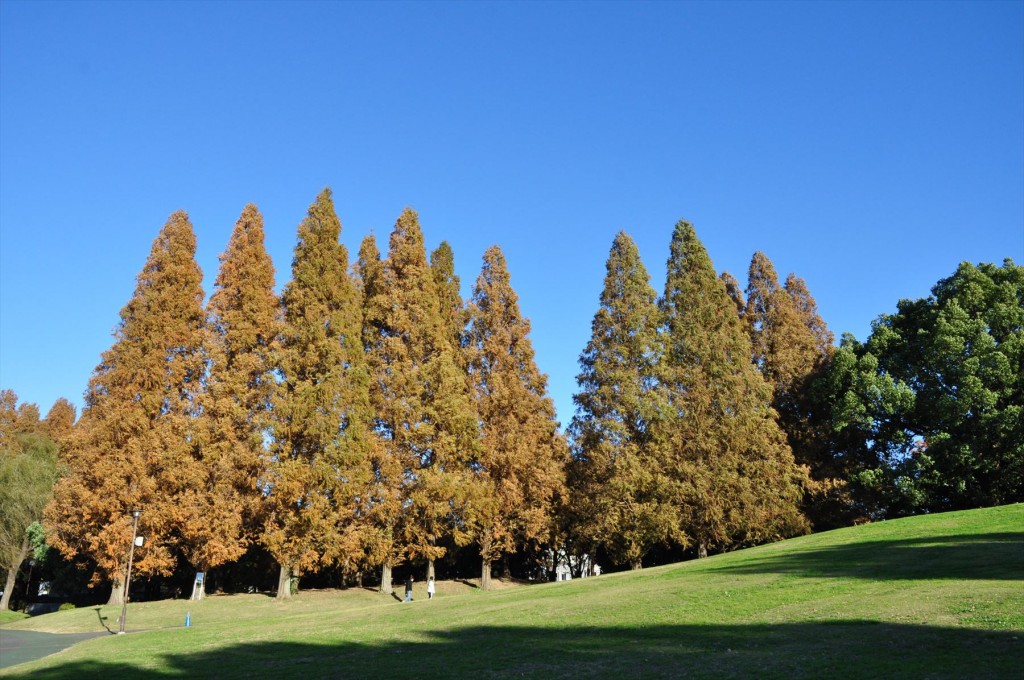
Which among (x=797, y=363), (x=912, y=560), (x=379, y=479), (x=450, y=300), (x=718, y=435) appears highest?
(x=450, y=300)

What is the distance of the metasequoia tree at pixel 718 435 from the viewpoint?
36156mm

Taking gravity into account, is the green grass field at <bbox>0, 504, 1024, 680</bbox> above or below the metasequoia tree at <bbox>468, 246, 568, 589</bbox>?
below

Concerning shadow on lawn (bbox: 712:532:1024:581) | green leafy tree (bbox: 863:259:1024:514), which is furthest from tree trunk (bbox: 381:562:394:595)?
green leafy tree (bbox: 863:259:1024:514)

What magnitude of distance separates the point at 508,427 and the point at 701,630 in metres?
24.8

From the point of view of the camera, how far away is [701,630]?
1323cm

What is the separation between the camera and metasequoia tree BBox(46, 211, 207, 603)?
33.9 metres

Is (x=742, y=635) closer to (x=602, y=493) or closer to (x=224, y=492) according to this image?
(x=602, y=493)

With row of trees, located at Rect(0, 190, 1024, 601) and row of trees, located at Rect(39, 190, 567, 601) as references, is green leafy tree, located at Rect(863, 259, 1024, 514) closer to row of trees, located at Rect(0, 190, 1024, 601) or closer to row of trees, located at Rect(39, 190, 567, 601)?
row of trees, located at Rect(0, 190, 1024, 601)

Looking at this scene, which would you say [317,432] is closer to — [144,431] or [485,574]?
[144,431]

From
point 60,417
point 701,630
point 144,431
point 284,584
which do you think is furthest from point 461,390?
point 60,417

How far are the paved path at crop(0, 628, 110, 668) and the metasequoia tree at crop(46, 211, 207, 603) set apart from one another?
518 cm

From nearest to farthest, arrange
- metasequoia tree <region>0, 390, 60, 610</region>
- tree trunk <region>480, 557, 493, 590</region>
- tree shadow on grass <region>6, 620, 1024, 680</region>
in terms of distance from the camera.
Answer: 1. tree shadow on grass <region>6, 620, 1024, 680</region>
2. tree trunk <region>480, 557, 493, 590</region>
3. metasequoia tree <region>0, 390, 60, 610</region>

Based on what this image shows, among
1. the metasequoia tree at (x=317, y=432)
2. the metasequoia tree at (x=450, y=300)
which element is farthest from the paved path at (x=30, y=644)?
the metasequoia tree at (x=450, y=300)

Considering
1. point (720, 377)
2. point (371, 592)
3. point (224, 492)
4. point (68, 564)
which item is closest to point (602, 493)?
point (720, 377)
